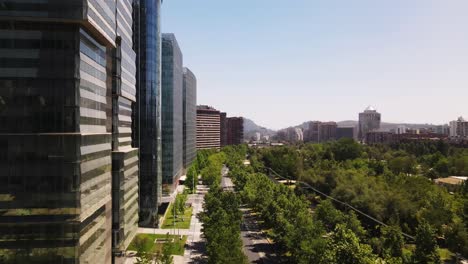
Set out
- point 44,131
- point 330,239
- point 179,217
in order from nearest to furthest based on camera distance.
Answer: point 44,131 < point 330,239 < point 179,217

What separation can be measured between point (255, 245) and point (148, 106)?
44129 mm

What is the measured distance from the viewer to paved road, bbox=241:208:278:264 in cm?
8132

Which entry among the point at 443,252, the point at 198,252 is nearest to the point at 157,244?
the point at 198,252

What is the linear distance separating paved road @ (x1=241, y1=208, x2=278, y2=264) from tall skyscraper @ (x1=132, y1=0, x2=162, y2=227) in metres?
25.3

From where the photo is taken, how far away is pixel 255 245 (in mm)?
90688

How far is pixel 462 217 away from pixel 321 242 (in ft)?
164

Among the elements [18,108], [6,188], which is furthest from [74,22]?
[6,188]

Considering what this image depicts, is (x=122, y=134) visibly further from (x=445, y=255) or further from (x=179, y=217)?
(x=445, y=255)

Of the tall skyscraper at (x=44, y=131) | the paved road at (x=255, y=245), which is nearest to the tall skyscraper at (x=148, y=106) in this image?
the paved road at (x=255, y=245)

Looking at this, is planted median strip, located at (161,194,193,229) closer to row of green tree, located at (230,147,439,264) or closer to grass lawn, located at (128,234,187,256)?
grass lawn, located at (128,234,187,256)

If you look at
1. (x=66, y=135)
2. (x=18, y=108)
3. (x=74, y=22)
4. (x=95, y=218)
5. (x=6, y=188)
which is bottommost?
(x=95, y=218)

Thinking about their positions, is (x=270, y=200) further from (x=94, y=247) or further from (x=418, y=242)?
(x=94, y=247)

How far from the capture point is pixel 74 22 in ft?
153

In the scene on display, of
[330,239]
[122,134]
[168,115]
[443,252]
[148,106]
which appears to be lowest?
[443,252]
